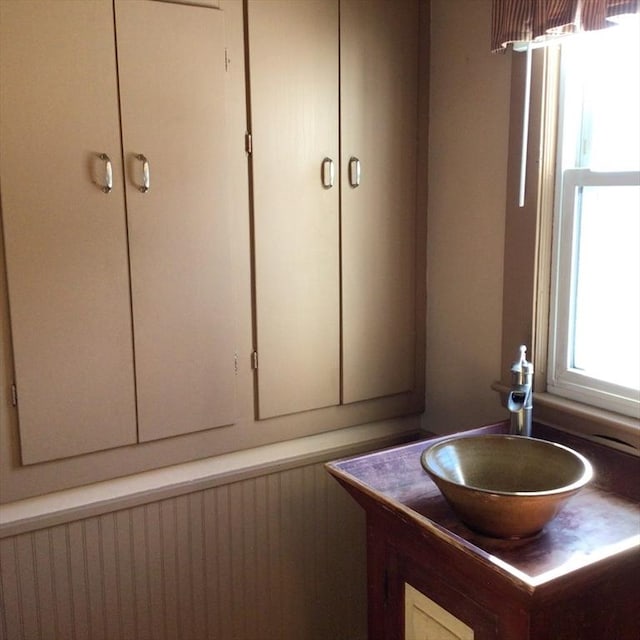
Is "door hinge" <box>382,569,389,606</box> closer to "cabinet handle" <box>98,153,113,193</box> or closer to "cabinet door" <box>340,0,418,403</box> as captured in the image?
"cabinet door" <box>340,0,418,403</box>

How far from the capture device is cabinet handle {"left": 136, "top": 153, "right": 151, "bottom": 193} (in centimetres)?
181

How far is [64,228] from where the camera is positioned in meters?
1.74

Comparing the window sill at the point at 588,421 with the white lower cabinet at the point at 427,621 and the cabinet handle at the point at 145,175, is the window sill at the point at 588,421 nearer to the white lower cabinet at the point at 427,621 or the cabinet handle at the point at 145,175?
the white lower cabinet at the point at 427,621

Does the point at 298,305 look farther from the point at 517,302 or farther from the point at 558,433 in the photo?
the point at 558,433

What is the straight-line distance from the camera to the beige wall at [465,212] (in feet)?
6.75

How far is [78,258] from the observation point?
5.78 ft

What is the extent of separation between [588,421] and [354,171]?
0.97 metres

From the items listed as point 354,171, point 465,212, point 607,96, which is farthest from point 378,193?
point 607,96

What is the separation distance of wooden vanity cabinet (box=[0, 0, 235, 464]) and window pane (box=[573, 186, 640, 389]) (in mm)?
950

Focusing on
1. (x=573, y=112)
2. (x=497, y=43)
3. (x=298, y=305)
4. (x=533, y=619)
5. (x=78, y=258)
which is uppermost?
(x=497, y=43)

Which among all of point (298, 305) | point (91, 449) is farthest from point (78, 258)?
point (298, 305)

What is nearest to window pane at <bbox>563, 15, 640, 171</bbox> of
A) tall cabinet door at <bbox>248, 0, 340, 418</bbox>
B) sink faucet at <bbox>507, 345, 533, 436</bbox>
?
sink faucet at <bbox>507, 345, 533, 436</bbox>

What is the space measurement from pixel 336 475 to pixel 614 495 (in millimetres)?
643

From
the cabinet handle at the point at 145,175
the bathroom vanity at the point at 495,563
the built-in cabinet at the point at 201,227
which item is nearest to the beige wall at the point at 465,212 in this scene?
the built-in cabinet at the point at 201,227
